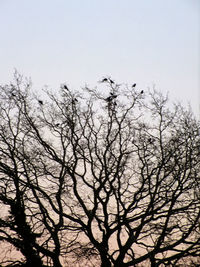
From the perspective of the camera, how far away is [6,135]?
13.4m

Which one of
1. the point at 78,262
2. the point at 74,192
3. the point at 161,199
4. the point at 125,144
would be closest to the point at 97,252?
the point at 78,262

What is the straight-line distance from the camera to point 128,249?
12.2m

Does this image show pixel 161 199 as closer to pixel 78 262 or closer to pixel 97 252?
pixel 97 252

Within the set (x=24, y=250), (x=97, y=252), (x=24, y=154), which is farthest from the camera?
(x=24, y=154)

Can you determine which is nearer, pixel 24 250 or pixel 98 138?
pixel 24 250

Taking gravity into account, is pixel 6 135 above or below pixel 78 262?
above

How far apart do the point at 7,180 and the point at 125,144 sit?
5.67 meters

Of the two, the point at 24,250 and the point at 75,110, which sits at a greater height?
the point at 75,110

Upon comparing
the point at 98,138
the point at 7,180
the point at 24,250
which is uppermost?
the point at 98,138

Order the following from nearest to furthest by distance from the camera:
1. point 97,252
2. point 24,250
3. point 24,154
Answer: point 24,250 < point 97,252 < point 24,154

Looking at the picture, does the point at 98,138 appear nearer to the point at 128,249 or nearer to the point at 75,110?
the point at 75,110

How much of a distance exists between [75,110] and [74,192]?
3822mm

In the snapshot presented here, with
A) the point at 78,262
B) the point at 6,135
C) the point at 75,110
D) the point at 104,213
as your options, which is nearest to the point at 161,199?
the point at 104,213

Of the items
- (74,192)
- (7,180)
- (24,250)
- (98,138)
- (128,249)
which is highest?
(98,138)
